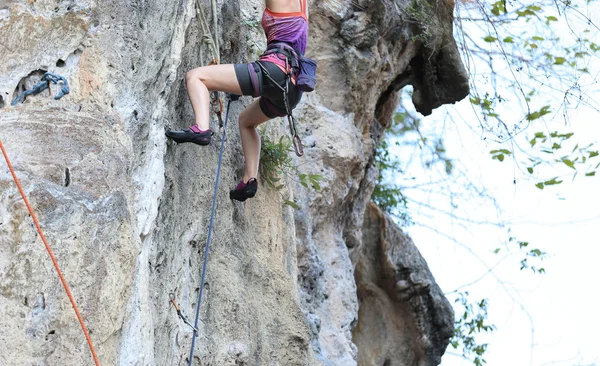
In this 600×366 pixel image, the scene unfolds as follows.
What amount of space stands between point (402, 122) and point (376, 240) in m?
2.48

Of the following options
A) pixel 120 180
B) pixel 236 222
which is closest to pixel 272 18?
pixel 236 222

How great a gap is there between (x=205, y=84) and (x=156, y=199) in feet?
2.75

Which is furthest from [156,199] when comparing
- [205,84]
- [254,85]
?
[254,85]

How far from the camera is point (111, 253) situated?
12.1ft

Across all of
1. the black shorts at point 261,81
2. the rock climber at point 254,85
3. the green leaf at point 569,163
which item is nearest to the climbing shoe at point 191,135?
the rock climber at point 254,85

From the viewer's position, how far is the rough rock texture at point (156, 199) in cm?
356

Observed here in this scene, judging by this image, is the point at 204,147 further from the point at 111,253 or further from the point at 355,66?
the point at 355,66

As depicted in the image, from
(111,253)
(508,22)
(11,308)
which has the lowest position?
(11,308)

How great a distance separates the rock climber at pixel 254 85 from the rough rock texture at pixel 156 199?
0.13 metres

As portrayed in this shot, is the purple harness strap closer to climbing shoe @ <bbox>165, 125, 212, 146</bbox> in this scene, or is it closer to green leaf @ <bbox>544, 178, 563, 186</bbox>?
climbing shoe @ <bbox>165, 125, 212, 146</bbox>

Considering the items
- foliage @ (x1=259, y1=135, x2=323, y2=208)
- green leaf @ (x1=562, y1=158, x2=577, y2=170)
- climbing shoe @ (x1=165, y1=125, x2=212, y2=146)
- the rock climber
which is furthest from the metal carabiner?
green leaf @ (x1=562, y1=158, x2=577, y2=170)

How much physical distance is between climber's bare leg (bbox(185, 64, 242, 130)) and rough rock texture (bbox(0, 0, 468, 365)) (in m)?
0.10

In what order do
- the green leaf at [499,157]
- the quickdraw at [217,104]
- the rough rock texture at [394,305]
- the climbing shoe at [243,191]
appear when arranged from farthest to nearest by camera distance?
the rough rock texture at [394,305] → the green leaf at [499,157] → the climbing shoe at [243,191] → the quickdraw at [217,104]

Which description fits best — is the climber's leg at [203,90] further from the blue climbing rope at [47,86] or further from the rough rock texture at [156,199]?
the blue climbing rope at [47,86]
